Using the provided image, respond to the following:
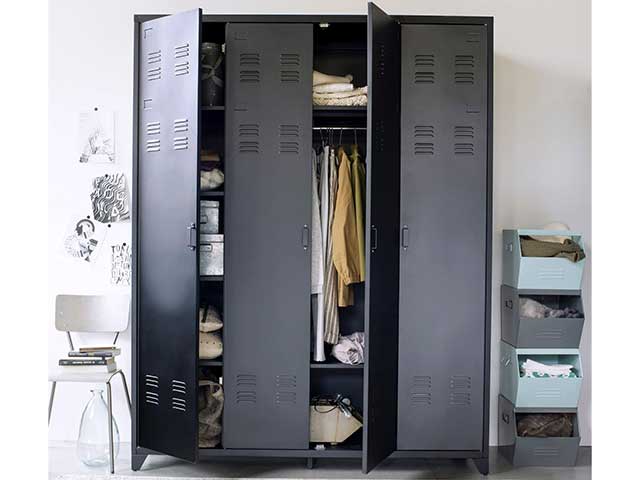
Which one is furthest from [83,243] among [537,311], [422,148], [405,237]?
[537,311]

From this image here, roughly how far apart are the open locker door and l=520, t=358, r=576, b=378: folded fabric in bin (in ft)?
2.30

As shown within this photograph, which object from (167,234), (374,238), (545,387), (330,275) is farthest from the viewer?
(545,387)

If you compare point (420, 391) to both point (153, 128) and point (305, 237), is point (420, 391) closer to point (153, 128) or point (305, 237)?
point (305, 237)

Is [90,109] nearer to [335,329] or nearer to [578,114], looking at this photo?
[335,329]

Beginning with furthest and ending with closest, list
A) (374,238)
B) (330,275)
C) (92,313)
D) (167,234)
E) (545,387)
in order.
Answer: (92,313) < (545,387) < (330,275) < (167,234) < (374,238)

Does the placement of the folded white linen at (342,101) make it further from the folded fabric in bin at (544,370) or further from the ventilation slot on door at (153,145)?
the folded fabric in bin at (544,370)

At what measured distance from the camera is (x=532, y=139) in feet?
13.0

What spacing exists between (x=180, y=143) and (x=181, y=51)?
423 mm

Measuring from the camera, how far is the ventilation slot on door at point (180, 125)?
3268 mm

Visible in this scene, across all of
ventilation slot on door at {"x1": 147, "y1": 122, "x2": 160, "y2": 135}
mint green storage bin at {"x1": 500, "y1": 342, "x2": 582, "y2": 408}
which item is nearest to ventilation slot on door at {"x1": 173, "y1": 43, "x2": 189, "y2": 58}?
ventilation slot on door at {"x1": 147, "y1": 122, "x2": 160, "y2": 135}

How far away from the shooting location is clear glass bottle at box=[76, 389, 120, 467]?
3.51m

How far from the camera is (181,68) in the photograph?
3.29 metres

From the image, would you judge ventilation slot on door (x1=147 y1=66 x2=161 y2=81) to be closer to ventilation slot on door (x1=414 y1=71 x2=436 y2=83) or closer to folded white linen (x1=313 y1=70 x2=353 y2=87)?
folded white linen (x1=313 y1=70 x2=353 y2=87)

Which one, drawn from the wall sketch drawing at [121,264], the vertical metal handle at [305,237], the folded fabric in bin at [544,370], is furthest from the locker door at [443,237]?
the wall sketch drawing at [121,264]
